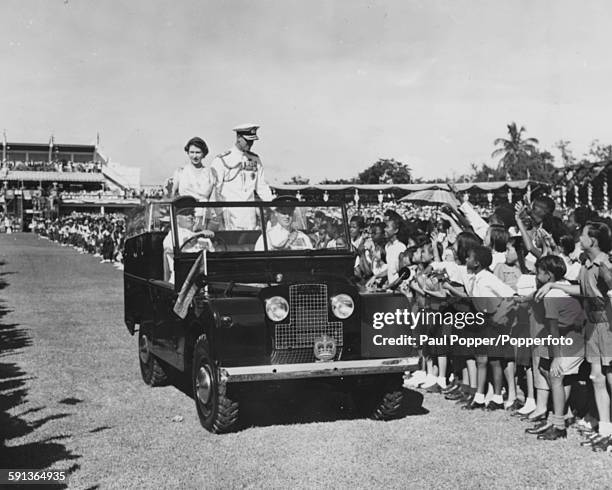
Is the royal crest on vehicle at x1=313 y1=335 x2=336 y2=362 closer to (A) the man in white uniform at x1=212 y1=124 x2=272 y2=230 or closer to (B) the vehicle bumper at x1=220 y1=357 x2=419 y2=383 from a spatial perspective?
(B) the vehicle bumper at x1=220 y1=357 x2=419 y2=383

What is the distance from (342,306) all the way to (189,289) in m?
1.35

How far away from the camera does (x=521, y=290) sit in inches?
276

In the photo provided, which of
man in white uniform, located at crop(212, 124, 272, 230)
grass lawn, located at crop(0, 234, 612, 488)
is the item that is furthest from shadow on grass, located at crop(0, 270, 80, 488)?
man in white uniform, located at crop(212, 124, 272, 230)

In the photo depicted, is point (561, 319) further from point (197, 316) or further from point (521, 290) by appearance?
point (197, 316)

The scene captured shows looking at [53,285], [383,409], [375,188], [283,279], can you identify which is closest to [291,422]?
[383,409]

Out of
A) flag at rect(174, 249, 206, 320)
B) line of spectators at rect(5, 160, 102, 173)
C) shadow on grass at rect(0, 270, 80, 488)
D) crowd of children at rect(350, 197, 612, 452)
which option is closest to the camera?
shadow on grass at rect(0, 270, 80, 488)

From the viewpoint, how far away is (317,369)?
5.98 metres

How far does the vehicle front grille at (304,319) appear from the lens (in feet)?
19.9

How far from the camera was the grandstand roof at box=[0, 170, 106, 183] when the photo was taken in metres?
89.6

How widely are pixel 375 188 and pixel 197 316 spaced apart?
2684cm

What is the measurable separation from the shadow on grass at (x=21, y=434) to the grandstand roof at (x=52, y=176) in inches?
3385

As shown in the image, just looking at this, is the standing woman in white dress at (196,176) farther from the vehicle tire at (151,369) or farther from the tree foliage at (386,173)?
the tree foliage at (386,173)

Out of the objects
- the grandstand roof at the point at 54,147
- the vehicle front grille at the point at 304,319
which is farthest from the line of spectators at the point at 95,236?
the grandstand roof at the point at 54,147

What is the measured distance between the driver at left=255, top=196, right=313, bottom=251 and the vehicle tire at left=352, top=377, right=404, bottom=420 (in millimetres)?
1473
